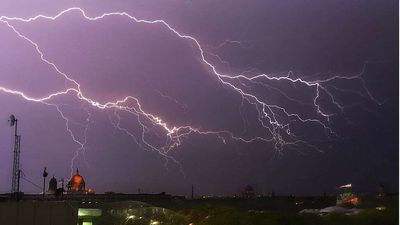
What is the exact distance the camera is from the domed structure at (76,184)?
76369mm

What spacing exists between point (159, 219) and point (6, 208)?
1883cm

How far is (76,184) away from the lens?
257 ft

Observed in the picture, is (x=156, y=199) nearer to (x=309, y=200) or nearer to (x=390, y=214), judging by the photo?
(x=309, y=200)

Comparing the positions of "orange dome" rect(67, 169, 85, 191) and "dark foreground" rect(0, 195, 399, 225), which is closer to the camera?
"dark foreground" rect(0, 195, 399, 225)

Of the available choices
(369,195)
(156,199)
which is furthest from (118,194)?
(369,195)

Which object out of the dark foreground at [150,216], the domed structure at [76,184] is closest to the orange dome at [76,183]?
the domed structure at [76,184]

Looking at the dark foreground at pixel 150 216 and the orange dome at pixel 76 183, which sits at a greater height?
the orange dome at pixel 76 183

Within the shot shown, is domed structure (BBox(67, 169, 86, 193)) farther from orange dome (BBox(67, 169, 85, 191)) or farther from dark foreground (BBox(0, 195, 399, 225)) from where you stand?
dark foreground (BBox(0, 195, 399, 225))

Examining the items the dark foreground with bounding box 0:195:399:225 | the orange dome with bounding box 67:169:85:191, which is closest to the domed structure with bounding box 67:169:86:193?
the orange dome with bounding box 67:169:85:191

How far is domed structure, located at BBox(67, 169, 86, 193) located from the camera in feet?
251

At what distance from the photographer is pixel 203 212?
41188 millimetres

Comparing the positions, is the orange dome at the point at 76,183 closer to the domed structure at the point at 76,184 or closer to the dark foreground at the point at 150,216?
the domed structure at the point at 76,184

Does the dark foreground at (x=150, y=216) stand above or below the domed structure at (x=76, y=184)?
below

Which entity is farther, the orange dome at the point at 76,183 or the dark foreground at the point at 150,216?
the orange dome at the point at 76,183
